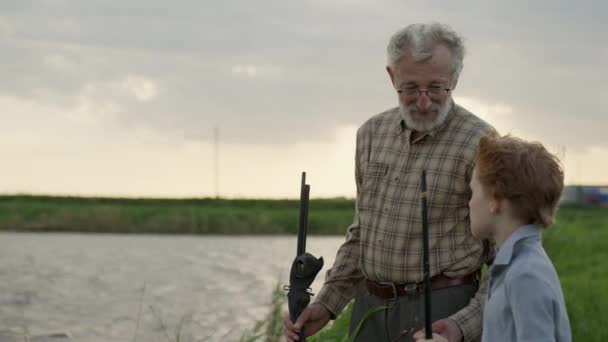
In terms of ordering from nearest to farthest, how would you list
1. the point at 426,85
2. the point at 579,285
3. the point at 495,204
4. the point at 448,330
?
the point at 495,204, the point at 448,330, the point at 426,85, the point at 579,285

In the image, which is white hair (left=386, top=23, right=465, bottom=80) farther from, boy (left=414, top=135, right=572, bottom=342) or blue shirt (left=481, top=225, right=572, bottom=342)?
blue shirt (left=481, top=225, right=572, bottom=342)

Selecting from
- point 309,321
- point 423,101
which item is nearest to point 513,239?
point 423,101

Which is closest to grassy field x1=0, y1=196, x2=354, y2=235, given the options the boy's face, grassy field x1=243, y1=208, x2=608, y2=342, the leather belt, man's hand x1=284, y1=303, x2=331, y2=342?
A: grassy field x1=243, y1=208, x2=608, y2=342

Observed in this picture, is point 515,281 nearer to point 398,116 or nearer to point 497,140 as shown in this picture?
point 497,140

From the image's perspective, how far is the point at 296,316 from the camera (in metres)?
3.14

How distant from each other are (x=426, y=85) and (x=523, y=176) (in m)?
0.73

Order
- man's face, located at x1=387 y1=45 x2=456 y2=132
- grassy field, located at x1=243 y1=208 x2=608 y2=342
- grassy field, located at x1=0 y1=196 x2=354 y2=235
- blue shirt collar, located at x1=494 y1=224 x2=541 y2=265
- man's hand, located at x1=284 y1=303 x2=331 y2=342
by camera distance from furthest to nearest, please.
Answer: grassy field, located at x1=0 y1=196 x2=354 y2=235
grassy field, located at x1=243 y1=208 x2=608 y2=342
man's hand, located at x1=284 y1=303 x2=331 y2=342
man's face, located at x1=387 y1=45 x2=456 y2=132
blue shirt collar, located at x1=494 y1=224 x2=541 y2=265

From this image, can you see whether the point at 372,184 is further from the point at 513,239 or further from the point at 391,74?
the point at 513,239

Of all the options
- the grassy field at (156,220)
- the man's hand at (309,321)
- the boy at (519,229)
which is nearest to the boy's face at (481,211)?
the boy at (519,229)

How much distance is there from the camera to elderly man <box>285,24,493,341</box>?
2957 mm

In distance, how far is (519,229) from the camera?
2365 mm

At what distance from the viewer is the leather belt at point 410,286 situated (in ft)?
9.82

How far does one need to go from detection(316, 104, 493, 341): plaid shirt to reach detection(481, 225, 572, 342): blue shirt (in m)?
0.50

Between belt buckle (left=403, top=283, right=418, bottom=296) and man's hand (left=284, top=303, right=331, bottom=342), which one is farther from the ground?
belt buckle (left=403, top=283, right=418, bottom=296)
